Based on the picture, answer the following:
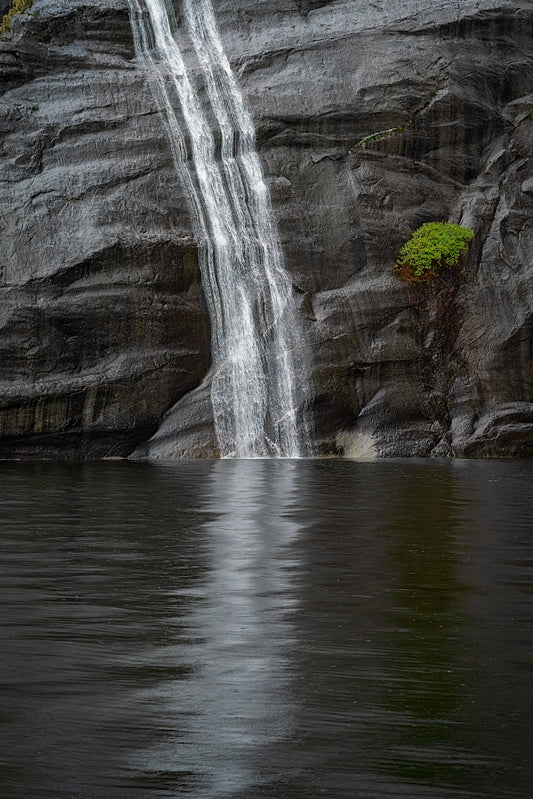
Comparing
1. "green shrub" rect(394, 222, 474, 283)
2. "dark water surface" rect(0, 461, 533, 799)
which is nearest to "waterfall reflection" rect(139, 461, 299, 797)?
"dark water surface" rect(0, 461, 533, 799)

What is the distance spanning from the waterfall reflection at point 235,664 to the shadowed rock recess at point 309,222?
1618cm

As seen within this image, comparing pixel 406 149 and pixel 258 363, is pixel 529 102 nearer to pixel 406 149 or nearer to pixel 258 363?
pixel 406 149

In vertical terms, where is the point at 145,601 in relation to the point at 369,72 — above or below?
below

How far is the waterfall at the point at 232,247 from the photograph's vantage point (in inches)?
969

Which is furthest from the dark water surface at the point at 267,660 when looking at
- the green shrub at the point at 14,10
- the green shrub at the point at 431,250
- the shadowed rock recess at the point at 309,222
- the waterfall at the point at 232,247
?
the green shrub at the point at 14,10

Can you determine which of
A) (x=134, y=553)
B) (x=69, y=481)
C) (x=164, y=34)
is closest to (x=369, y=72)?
(x=164, y=34)

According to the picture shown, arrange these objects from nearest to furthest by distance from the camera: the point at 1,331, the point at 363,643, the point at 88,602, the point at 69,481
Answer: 1. the point at 363,643
2. the point at 88,602
3. the point at 69,481
4. the point at 1,331

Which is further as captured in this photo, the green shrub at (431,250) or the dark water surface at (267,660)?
the green shrub at (431,250)

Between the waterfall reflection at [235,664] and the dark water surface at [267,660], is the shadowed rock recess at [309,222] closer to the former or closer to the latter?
the dark water surface at [267,660]

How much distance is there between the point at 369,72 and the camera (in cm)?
2934

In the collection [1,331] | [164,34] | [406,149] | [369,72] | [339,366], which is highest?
[164,34]

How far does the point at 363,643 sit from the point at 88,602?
6.06 feet

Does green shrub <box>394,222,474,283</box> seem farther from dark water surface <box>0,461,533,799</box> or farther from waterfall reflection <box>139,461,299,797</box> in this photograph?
waterfall reflection <box>139,461,299,797</box>

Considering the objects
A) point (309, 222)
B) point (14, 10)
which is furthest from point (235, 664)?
point (14, 10)
